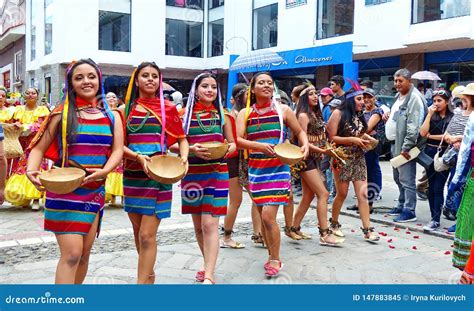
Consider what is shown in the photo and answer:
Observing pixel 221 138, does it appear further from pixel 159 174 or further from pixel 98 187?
pixel 98 187

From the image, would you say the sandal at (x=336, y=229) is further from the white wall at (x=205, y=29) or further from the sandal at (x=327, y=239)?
the white wall at (x=205, y=29)

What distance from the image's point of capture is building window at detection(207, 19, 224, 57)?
25.0m

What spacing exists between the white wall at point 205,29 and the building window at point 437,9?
0.26 m

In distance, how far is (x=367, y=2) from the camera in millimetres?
16812

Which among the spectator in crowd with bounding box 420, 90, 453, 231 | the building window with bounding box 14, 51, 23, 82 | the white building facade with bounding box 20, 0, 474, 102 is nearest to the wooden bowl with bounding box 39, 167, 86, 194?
the spectator in crowd with bounding box 420, 90, 453, 231

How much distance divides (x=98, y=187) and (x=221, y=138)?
116 cm

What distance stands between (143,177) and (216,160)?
0.66m

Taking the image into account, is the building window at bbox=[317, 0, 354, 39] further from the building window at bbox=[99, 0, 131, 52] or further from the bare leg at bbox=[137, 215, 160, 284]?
the bare leg at bbox=[137, 215, 160, 284]

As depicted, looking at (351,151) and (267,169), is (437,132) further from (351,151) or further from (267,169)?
(267,169)

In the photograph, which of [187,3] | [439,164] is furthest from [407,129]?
[187,3]

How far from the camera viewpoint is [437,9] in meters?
14.8

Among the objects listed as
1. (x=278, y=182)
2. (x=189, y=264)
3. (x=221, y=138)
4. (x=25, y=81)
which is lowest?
(x=189, y=264)

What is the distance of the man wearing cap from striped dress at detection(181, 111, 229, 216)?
3.24 meters

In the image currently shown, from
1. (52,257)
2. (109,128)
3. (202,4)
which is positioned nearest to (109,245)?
(52,257)
